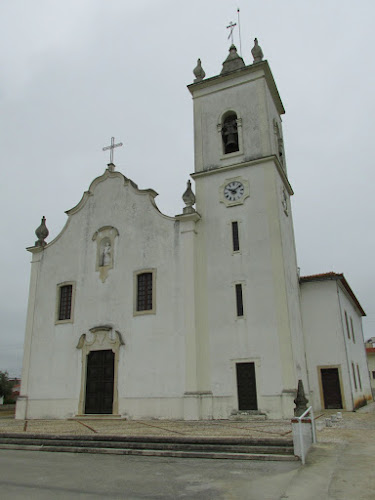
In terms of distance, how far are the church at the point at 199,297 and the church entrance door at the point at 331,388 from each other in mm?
45

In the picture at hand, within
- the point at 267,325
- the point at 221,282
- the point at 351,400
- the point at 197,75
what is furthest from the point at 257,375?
the point at 197,75

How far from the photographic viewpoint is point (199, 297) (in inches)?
706

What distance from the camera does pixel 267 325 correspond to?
16562mm

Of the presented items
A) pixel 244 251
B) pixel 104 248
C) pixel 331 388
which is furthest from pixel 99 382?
pixel 331 388

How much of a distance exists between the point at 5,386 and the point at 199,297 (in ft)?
77.3

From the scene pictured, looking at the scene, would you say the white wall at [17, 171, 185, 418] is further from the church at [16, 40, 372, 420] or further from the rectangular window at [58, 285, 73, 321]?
the rectangular window at [58, 285, 73, 321]

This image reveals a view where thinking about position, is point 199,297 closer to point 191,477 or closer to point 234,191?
point 234,191

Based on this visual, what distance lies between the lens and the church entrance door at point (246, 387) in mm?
16000

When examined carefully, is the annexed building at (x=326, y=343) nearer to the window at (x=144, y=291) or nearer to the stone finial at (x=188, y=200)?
the stone finial at (x=188, y=200)

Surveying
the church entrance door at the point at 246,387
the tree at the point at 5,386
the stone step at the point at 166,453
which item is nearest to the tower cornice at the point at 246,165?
the church entrance door at the point at 246,387

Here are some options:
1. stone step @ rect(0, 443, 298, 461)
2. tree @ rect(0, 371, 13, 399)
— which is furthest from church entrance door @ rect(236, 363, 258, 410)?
tree @ rect(0, 371, 13, 399)

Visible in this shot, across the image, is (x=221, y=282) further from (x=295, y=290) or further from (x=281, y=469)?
(x=281, y=469)

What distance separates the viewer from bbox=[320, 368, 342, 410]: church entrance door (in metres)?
19.4

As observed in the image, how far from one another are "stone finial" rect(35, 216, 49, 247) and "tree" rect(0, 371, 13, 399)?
661 inches
